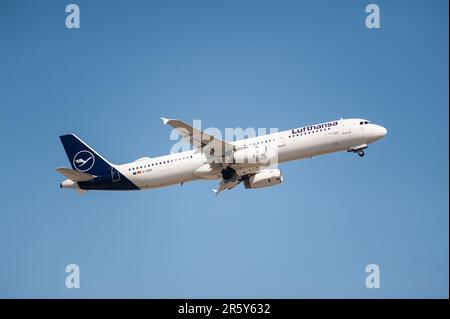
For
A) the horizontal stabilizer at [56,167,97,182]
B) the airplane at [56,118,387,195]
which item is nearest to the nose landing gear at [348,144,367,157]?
the airplane at [56,118,387,195]

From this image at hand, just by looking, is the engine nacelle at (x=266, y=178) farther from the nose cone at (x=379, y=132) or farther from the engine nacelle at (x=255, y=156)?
the nose cone at (x=379, y=132)

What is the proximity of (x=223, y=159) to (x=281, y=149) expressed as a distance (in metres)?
5.44

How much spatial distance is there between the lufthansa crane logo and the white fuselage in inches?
130

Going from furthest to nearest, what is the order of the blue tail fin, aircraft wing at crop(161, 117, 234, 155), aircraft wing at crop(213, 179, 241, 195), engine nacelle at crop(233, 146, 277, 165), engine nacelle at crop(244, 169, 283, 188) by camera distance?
1. aircraft wing at crop(213, 179, 241, 195)
2. the blue tail fin
3. engine nacelle at crop(244, 169, 283, 188)
4. aircraft wing at crop(161, 117, 234, 155)
5. engine nacelle at crop(233, 146, 277, 165)

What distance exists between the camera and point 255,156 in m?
65.8

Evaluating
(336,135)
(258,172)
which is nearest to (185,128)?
(258,172)

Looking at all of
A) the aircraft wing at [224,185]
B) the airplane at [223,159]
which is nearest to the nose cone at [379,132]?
the airplane at [223,159]

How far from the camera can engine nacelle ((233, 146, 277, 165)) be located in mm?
65812

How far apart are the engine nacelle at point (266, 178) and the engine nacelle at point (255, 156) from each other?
2727 mm

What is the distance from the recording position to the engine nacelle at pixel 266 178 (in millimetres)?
69188

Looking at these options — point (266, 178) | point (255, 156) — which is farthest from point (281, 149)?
point (266, 178)

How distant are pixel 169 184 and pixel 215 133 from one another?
6585 millimetres

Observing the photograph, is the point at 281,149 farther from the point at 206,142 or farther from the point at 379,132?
the point at 379,132

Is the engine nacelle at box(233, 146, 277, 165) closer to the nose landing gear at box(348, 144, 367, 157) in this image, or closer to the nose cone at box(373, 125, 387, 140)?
the nose landing gear at box(348, 144, 367, 157)
